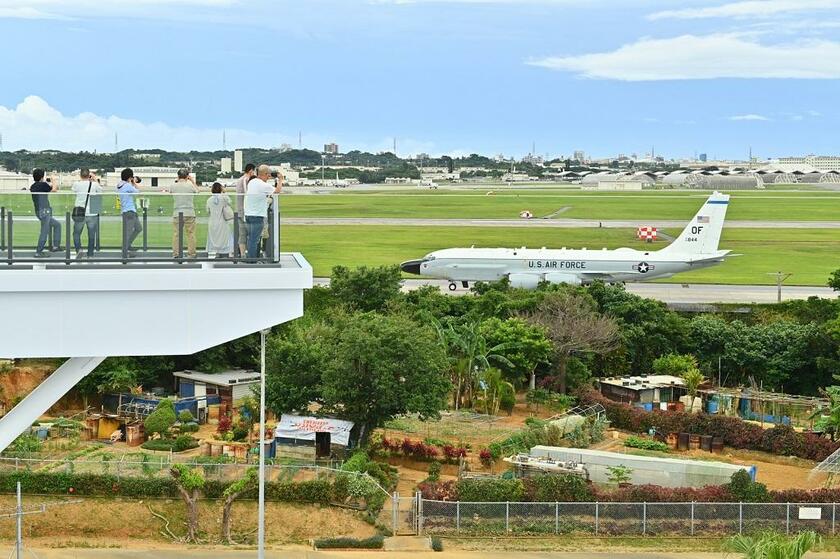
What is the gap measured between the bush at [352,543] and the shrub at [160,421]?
10592 mm

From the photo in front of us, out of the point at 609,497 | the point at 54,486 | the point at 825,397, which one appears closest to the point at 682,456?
the point at 609,497

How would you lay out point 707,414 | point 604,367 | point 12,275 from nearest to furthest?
point 12,275, point 707,414, point 604,367

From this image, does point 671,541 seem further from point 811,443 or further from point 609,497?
point 811,443

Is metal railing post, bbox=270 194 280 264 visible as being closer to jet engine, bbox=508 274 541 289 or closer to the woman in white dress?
the woman in white dress

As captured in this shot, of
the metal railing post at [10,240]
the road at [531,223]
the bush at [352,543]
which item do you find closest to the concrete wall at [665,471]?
the bush at [352,543]

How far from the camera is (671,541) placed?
26.1 meters

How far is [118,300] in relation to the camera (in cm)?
930

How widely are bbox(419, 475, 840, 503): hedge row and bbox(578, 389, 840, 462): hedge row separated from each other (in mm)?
5541

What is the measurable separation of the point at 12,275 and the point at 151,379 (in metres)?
32.1

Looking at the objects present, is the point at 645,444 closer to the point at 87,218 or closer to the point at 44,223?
the point at 87,218

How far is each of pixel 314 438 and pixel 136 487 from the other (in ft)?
18.8

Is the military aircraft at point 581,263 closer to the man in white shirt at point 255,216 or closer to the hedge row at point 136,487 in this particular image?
the hedge row at point 136,487

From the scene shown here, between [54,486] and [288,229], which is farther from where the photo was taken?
[288,229]

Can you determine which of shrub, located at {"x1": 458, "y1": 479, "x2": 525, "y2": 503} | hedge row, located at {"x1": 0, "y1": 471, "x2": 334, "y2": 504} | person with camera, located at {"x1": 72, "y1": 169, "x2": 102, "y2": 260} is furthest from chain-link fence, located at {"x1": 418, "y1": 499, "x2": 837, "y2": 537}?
person with camera, located at {"x1": 72, "y1": 169, "x2": 102, "y2": 260}
